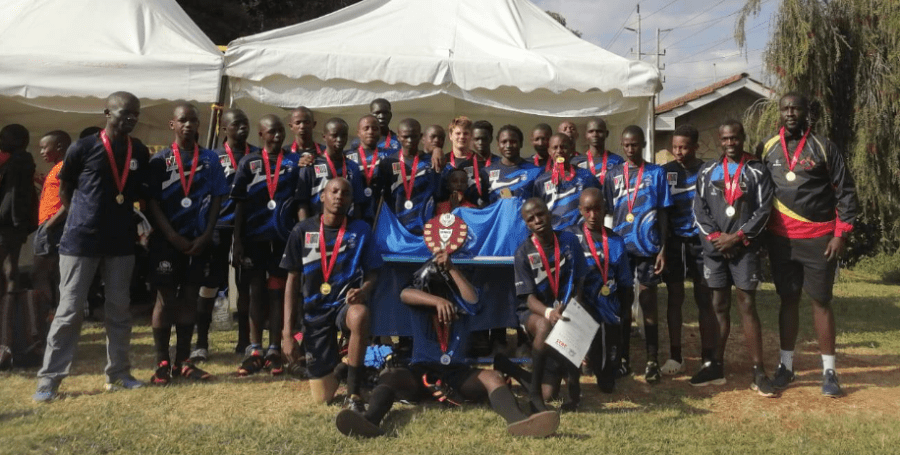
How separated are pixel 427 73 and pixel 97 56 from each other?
3.00 metres

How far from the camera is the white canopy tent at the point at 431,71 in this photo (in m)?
6.91

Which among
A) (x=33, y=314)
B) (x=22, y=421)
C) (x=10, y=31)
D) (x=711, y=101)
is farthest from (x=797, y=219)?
(x=711, y=101)

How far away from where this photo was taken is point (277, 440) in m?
4.03

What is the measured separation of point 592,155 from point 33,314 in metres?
4.54

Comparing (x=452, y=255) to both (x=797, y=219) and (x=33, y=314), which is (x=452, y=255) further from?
(x=33, y=314)

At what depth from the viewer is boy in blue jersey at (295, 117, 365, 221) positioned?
Answer: 540 cm

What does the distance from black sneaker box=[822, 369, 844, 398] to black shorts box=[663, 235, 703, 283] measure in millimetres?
1120

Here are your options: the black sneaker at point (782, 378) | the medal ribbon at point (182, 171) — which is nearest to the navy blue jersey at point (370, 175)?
the medal ribbon at point (182, 171)

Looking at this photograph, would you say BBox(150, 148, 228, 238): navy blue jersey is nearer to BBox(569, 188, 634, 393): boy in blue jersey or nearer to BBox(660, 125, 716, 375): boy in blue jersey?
BBox(569, 188, 634, 393): boy in blue jersey

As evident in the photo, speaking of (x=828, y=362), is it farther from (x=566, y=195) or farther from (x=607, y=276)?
(x=566, y=195)

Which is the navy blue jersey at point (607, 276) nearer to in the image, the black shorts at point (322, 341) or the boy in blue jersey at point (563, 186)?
the boy in blue jersey at point (563, 186)

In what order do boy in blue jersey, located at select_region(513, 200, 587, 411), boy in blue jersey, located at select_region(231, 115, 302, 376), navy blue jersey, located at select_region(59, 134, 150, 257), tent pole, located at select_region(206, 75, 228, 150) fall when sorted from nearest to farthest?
boy in blue jersey, located at select_region(513, 200, 587, 411), navy blue jersey, located at select_region(59, 134, 150, 257), boy in blue jersey, located at select_region(231, 115, 302, 376), tent pole, located at select_region(206, 75, 228, 150)

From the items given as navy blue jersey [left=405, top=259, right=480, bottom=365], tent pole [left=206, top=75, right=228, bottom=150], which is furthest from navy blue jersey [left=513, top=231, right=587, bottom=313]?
tent pole [left=206, top=75, right=228, bottom=150]

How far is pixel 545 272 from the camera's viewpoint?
4.68m
